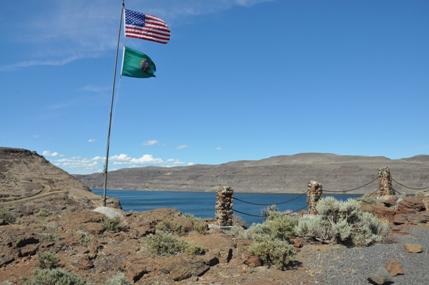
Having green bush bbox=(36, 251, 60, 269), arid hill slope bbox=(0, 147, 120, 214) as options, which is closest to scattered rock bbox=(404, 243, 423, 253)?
green bush bbox=(36, 251, 60, 269)

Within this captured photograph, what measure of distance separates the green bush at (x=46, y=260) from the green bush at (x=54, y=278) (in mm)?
529

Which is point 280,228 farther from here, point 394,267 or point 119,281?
point 119,281

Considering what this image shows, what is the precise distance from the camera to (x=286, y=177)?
153000 millimetres

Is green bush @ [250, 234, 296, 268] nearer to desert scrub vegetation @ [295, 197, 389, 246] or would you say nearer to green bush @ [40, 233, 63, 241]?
desert scrub vegetation @ [295, 197, 389, 246]

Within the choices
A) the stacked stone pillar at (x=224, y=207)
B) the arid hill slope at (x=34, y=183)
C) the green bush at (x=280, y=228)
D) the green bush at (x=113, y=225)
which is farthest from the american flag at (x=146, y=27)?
the arid hill slope at (x=34, y=183)

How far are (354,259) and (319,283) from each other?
154cm

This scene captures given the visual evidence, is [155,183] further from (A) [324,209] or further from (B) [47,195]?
(A) [324,209]

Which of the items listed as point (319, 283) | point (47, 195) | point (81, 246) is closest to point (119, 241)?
point (81, 246)

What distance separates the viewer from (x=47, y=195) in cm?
3144

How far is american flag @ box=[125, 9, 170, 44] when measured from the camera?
12.6 meters

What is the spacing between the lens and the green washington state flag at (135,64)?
12617 millimetres

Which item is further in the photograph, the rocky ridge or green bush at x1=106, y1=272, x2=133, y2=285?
the rocky ridge

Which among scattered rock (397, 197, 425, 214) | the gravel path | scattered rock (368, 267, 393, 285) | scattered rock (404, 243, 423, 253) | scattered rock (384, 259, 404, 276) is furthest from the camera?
scattered rock (397, 197, 425, 214)

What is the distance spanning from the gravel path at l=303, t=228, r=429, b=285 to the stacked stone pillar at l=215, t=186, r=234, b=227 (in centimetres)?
405
